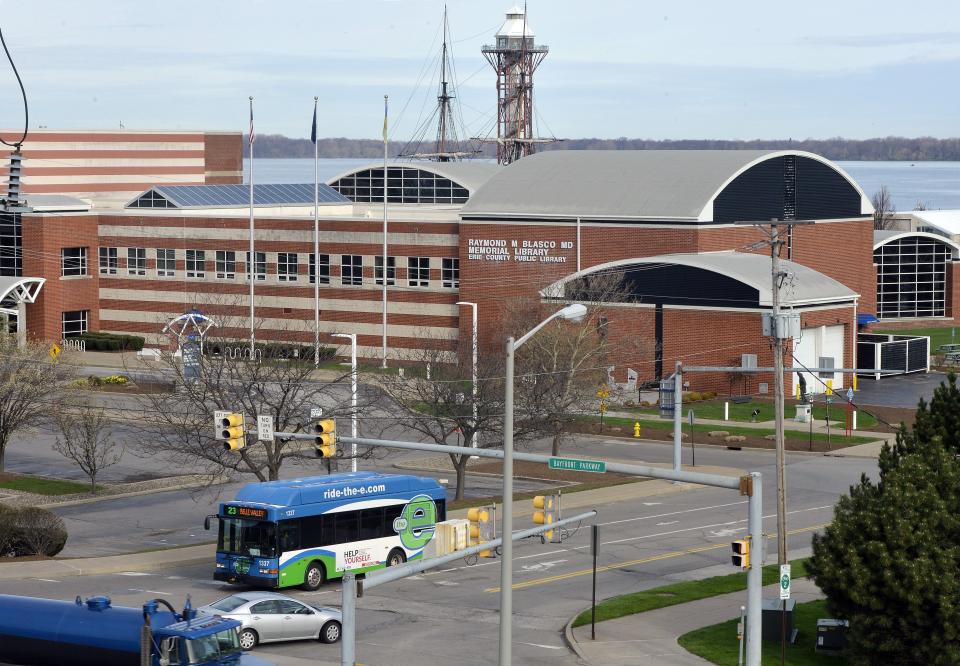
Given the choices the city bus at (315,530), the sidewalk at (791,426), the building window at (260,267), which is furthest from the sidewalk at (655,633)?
the building window at (260,267)

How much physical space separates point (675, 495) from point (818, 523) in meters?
7.02

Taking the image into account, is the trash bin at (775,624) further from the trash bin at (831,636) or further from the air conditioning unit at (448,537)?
the air conditioning unit at (448,537)

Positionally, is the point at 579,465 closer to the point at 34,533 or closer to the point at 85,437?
the point at 34,533

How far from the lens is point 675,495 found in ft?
164

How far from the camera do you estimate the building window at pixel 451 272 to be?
8025cm

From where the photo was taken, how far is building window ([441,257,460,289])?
8025cm

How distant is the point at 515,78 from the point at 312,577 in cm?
9598

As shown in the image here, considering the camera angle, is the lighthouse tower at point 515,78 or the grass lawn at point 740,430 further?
the lighthouse tower at point 515,78

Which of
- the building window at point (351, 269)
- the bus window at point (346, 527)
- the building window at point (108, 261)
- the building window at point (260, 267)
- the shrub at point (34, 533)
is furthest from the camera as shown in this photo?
the building window at point (108, 261)

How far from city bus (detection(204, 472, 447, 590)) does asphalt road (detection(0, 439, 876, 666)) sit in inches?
28.3

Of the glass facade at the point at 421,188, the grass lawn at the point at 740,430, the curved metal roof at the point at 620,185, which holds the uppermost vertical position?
the glass facade at the point at 421,188

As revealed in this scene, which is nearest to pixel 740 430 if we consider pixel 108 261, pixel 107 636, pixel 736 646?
pixel 736 646

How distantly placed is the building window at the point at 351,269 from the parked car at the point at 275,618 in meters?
52.2

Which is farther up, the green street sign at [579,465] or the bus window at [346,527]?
the green street sign at [579,465]
